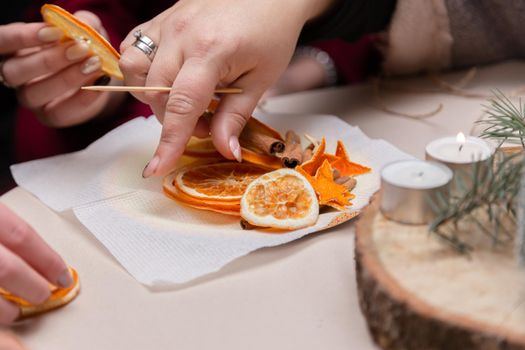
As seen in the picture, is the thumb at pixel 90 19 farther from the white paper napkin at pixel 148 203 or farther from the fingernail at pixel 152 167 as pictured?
the fingernail at pixel 152 167

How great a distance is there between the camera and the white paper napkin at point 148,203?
764mm

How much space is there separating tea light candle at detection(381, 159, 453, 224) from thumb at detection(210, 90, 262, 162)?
27 centimetres

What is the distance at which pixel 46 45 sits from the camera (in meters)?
1.10

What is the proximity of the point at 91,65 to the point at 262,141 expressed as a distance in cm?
33

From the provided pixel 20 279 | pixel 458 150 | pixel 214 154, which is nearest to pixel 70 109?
pixel 214 154

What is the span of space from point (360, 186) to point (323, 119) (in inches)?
8.7

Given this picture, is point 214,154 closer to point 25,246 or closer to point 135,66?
point 135,66

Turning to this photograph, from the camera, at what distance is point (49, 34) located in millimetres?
1052

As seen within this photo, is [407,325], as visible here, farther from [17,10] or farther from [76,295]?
[17,10]

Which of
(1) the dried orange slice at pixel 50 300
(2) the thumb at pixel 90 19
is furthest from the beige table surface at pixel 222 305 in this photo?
(2) the thumb at pixel 90 19

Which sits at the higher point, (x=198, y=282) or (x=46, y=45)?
(x=46, y=45)

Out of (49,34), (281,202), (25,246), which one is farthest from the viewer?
(49,34)

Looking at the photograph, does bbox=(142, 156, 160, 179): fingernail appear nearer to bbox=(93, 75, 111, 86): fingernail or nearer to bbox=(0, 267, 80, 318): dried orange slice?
bbox=(0, 267, 80, 318): dried orange slice

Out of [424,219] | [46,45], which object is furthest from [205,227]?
[46,45]
